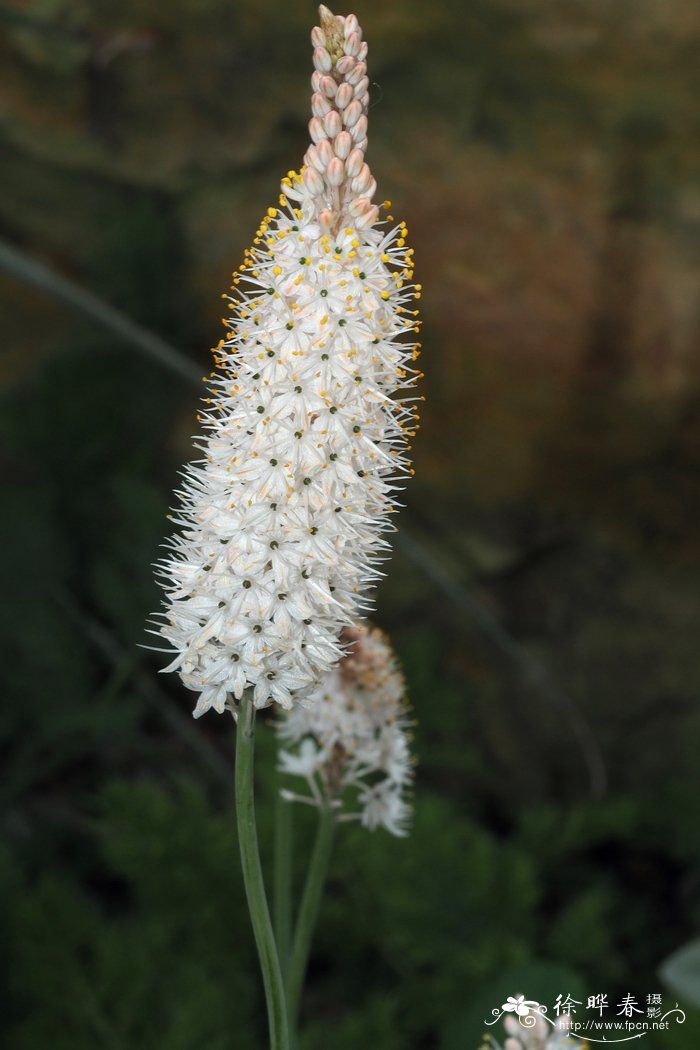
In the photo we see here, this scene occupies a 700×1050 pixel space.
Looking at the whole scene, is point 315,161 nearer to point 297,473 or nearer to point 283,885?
point 297,473

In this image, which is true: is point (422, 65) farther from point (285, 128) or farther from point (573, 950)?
point (573, 950)

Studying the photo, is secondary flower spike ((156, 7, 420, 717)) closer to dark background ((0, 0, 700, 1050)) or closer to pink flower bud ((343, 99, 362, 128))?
pink flower bud ((343, 99, 362, 128))

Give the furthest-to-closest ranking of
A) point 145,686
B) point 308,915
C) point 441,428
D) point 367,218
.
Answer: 1. point 441,428
2. point 145,686
3. point 308,915
4. point 367,218

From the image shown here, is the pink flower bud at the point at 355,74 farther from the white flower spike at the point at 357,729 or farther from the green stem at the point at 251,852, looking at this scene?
the white flower spike at the point at 357,729

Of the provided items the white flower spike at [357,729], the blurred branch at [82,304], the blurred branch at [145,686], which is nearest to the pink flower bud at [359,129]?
the blurred branch at [82,304]

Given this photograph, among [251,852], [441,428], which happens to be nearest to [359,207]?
[251,852]
